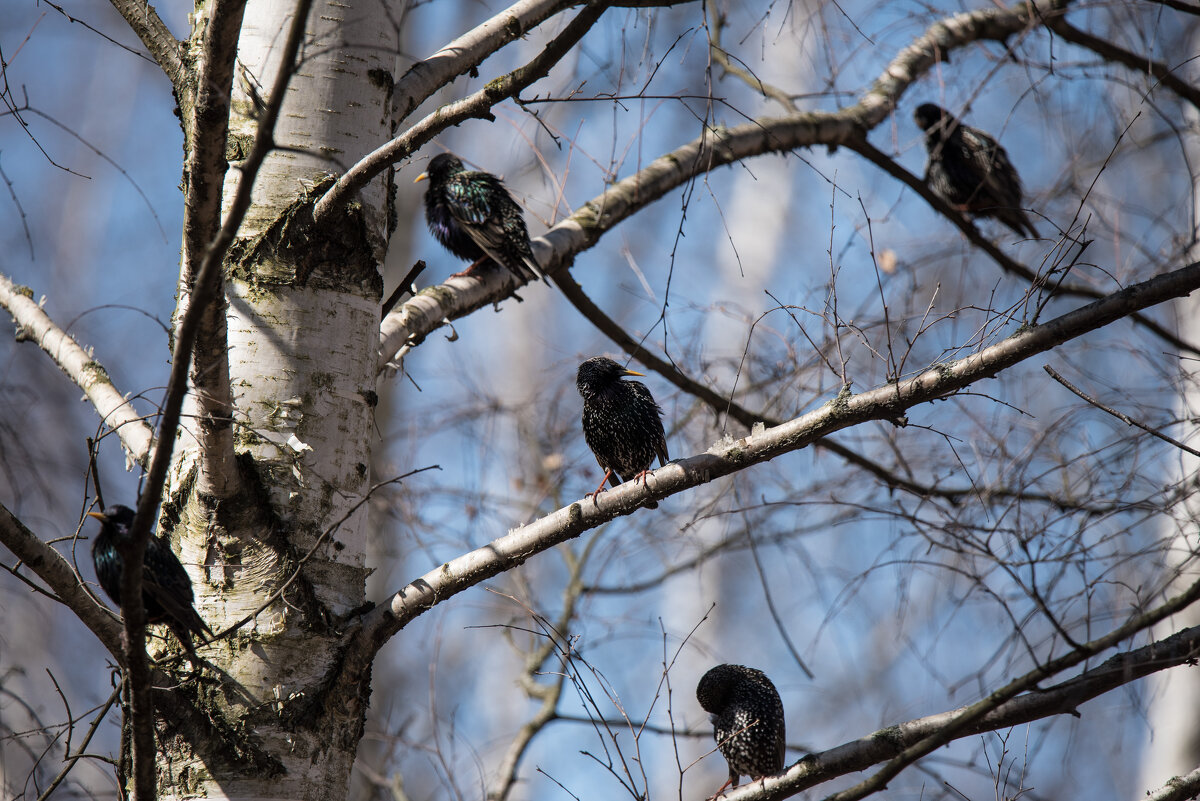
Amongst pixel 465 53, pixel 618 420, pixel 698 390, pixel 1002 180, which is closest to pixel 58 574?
pixel 465 53

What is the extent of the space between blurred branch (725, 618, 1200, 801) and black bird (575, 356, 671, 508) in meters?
1.76

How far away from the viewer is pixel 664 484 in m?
2.15

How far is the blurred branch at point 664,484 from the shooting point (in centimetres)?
200

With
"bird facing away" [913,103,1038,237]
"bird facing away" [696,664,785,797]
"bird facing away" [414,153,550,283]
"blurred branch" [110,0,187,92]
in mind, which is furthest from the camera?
"bird facing away" [913,103,1038,237]

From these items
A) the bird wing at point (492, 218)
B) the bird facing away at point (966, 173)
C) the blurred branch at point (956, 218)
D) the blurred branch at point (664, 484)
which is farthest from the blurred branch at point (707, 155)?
the bird facing away at point (966, 173)

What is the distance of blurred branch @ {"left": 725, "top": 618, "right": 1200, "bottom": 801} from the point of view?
5.06 feet

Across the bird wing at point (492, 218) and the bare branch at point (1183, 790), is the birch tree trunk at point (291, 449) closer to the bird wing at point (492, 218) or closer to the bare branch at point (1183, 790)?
the bird wing at point (492, 218)

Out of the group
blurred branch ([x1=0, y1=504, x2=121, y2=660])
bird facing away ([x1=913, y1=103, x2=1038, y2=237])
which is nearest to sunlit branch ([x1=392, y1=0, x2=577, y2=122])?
blurred branch ([x1=0, y1=504, x2=121, y2=660])

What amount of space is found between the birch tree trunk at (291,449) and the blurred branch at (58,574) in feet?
0.93

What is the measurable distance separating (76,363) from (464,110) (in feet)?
4.01

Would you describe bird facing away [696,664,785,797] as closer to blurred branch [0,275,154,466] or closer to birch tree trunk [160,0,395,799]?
Result: birch tree trunk [160,0,395,799]

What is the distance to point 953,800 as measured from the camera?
Answer: 258 centimetres

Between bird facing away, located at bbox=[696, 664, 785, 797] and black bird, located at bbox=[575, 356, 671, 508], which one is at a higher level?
black bird, located at bbox=[575, 356, 671, 508]

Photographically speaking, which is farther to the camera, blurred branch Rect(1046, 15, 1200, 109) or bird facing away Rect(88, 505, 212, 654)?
blurred branch Rect(1046, 15, 1200, 109)
